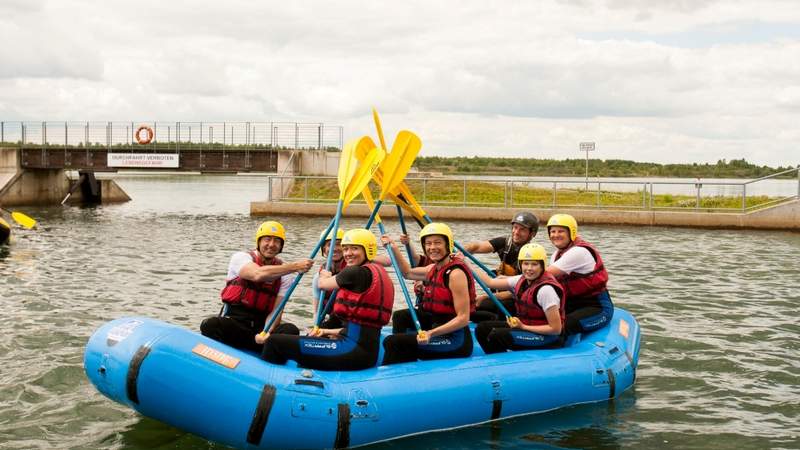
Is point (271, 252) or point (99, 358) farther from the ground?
point (271, 252)

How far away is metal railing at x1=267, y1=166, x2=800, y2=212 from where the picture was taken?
93.7 ft

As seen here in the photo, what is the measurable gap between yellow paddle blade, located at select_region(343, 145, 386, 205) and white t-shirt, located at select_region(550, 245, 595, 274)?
2.23m

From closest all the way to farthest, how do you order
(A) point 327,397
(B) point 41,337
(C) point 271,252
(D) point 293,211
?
(A) point 327,397
(C) point 271,252
(B) point 41,337
(D) point 293,211

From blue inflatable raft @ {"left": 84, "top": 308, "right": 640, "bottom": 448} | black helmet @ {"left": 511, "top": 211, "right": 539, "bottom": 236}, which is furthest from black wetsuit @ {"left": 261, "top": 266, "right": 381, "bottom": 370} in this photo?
black helmet @ {"left": 511, "top": 211, "right": 539, "bottom": 236}

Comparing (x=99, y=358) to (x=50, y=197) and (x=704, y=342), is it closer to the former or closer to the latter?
(x=704, y=342)

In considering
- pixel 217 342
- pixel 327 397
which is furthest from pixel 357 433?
pixel 217 342

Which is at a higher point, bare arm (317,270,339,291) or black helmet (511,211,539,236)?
black helmet (511,211,539,236)

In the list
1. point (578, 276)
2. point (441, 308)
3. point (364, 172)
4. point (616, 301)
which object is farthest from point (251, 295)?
point (616, 301)

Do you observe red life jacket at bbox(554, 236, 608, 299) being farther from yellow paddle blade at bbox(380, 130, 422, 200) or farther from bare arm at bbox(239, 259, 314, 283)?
bare arm at bbox(239, 259, 314, 283)

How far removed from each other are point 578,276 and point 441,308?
1.94 m

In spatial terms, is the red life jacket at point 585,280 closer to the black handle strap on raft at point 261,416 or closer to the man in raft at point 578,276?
the man in raft at point 578,276

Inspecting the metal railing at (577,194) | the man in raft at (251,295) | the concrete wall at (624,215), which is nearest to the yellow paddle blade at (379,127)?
the man in raft at (251,295)

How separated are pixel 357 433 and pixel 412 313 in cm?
143

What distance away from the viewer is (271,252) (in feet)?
25.5
